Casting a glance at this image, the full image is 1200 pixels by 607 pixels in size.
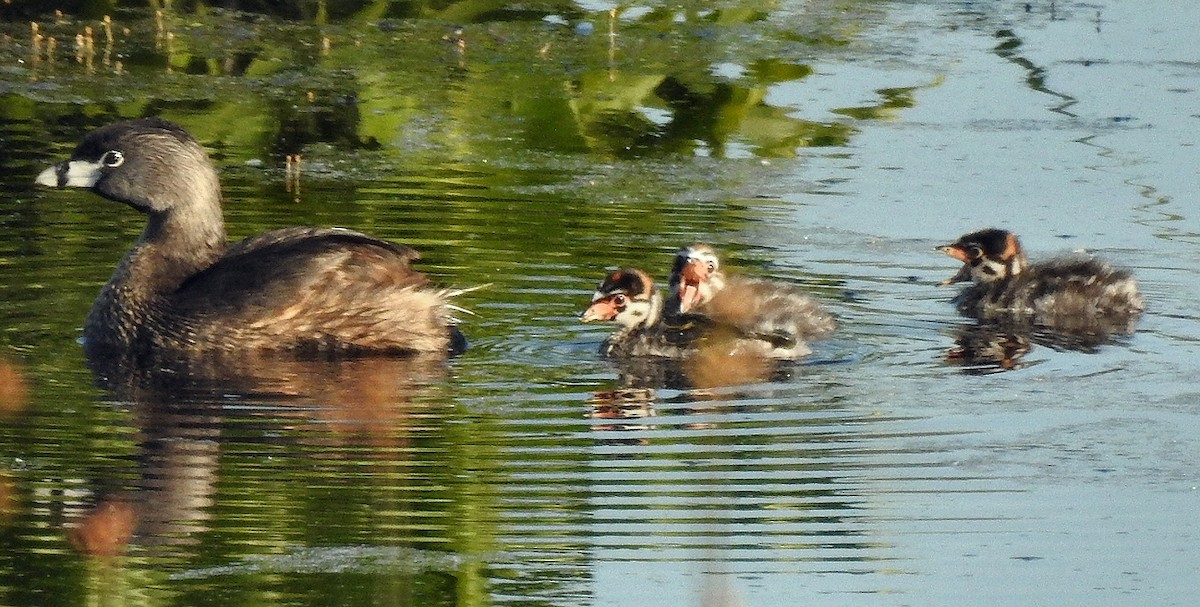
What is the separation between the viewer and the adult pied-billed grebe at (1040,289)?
10711mm

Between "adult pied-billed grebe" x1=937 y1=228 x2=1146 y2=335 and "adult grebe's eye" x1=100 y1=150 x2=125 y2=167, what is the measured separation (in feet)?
12.4

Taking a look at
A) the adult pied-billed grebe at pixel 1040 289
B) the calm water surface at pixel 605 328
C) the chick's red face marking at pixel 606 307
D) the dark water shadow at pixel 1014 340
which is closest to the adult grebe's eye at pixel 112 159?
the calm water surface at pixel 605 328

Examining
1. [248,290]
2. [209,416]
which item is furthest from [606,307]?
[209,416]

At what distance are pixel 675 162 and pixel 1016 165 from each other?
194 cm

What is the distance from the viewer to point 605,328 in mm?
10609

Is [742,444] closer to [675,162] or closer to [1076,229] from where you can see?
[1076,229]

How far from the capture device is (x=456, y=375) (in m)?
9.44

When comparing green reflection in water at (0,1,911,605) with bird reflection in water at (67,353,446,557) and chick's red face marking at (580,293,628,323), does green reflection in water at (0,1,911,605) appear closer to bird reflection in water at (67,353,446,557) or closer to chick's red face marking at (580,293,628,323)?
bird reflection in water at (67,353,446,557)

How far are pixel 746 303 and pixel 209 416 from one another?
2.61 meters

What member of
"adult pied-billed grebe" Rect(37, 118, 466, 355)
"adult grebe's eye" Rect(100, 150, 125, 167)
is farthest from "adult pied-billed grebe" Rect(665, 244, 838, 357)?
"adult grebe's eye" Rect(100, 150, 125, 167)

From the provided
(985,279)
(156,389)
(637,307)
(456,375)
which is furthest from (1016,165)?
(156,389)

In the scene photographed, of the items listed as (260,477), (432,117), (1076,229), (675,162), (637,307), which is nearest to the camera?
(260,477)

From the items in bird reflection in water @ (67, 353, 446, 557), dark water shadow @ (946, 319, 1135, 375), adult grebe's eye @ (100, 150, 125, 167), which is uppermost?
adult grebe's eye @ (100, 150, 125, 167)

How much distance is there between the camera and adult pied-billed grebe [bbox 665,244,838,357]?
999cm
